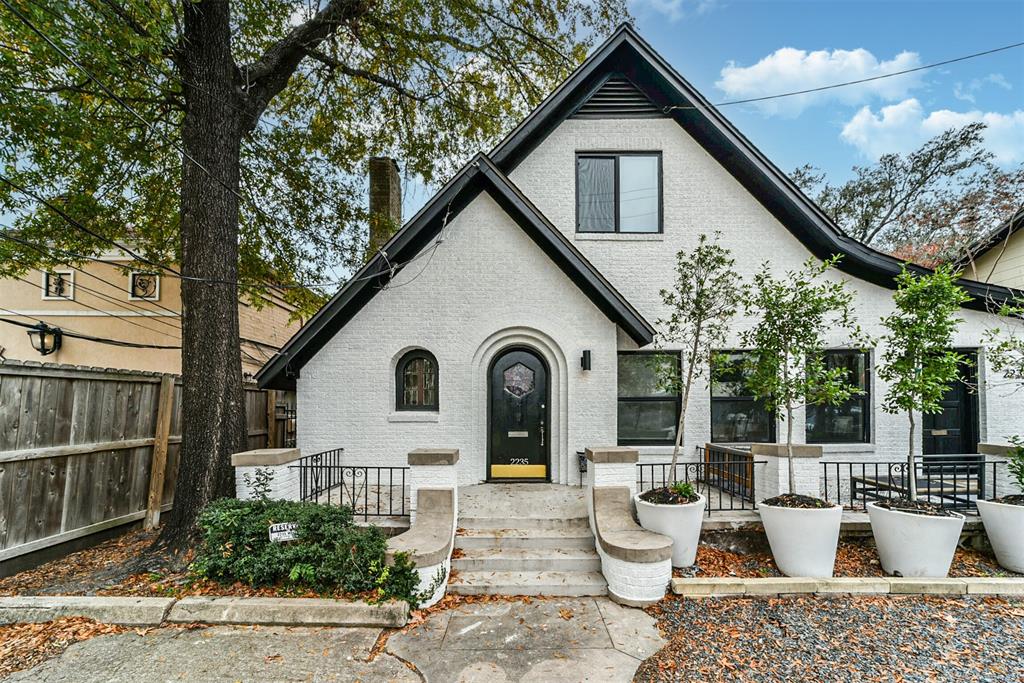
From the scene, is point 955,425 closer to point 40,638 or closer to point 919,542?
point 919,542

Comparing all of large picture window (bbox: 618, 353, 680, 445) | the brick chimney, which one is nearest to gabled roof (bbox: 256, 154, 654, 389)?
large picture window (bbox: 618, 353, 680, 445)

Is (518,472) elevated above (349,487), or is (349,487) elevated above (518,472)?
(518,472)

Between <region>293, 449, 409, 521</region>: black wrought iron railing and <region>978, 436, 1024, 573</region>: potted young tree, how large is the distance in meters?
6.89

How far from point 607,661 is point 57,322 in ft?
55.1

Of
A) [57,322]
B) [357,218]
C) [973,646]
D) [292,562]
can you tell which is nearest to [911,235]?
[973,646]

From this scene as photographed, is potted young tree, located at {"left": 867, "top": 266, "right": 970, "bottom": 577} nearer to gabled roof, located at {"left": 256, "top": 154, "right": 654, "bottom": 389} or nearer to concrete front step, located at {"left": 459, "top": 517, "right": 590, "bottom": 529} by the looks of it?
gabled roof, located at {"left": 256, "top": 154, "right": 654, "bottom": 389}

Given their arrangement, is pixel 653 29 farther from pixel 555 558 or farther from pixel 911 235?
pixel 911 235

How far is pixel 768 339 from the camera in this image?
18.5 feet

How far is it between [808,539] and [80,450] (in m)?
8.32

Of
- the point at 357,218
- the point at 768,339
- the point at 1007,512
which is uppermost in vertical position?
the point at 357,218

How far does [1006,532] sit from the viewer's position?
532cm

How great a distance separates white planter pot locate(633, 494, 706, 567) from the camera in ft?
16.7

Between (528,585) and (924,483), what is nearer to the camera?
(528,585)

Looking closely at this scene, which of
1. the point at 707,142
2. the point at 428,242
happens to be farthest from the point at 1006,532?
the point at 428,242
